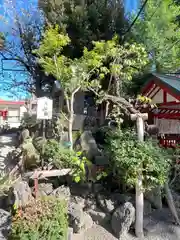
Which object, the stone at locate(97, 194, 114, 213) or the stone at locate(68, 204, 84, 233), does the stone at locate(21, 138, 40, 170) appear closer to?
the stone at locate(68, 204, 84, 233)

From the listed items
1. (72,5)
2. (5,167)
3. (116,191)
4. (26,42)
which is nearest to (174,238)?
(116,191)

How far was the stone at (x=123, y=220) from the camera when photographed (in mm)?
4426

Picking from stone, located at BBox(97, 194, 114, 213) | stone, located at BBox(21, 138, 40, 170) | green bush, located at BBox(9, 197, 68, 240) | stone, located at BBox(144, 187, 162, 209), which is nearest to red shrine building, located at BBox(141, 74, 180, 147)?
stone, located at BBox(144, 187, 162, 209)

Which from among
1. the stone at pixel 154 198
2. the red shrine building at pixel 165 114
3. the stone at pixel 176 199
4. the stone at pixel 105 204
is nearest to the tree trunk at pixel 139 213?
the stone at pixel 105 204

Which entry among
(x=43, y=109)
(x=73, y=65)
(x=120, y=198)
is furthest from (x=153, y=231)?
(x=73, y=65)

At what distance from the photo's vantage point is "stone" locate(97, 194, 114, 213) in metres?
4.85

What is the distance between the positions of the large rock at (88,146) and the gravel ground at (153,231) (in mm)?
1747

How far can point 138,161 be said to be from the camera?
4.41m

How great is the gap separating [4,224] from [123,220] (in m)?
2.19

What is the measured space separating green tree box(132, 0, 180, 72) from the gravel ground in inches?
289

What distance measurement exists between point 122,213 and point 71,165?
1.41 m

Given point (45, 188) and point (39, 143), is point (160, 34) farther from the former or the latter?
point (45, 188)

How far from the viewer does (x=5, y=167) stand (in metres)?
6.06

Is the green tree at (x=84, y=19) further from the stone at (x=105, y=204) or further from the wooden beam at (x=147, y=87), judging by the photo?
the stone at (x=105, y=204)
